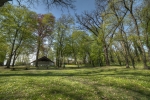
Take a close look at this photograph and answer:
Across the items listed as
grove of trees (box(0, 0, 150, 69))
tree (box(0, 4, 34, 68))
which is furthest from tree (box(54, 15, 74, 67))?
tree (box(0, 4, 34, 68))

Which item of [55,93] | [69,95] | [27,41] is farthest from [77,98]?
[27,41]

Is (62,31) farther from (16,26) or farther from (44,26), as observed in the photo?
(16,26)

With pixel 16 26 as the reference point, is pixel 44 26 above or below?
above

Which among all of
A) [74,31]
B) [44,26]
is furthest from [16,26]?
[74,31]

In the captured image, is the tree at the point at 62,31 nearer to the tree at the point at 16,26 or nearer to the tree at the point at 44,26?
the tree at the point at 44,26

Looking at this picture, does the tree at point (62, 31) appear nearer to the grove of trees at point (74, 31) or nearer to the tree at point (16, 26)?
the grove of trees at point (74, 31)

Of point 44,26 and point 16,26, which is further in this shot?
point 44,26

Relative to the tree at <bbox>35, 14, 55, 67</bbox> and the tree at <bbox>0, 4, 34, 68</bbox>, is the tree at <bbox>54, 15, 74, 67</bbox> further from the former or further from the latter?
the tree at <bbox>0, 4, 34, 68</bbox>

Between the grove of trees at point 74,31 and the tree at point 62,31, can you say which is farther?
the tree at point 62,31

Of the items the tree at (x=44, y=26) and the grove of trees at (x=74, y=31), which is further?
the tree at (x=44, y=26)

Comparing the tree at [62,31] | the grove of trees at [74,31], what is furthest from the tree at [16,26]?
the tree at [62,31]

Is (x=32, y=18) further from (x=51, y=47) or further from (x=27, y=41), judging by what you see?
(x=51, y=47)

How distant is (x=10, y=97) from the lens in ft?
21.4

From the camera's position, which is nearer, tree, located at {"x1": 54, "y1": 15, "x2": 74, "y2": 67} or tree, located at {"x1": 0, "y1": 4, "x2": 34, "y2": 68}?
tree, located at {"x1": 0, "y1": 4, "x2": 34, "y2": 68}
